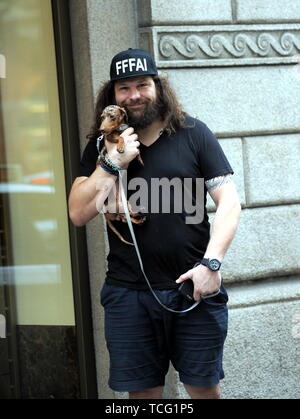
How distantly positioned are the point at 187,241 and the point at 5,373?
234 centimetres

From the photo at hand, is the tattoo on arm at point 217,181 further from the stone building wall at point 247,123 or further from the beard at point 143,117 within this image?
the stone building wall at point 247,123

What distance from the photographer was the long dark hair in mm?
3945

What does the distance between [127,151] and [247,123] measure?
2.05 meters

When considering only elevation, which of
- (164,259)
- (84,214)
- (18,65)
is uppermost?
(18,65)

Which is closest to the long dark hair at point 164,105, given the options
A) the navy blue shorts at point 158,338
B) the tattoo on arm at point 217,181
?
the tattoo on arm at point 217,181

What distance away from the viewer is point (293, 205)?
5.78 metres

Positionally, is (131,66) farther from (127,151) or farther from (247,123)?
(247,123)

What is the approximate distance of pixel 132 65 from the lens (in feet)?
12.8

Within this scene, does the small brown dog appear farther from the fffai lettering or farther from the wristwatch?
the wristwatch

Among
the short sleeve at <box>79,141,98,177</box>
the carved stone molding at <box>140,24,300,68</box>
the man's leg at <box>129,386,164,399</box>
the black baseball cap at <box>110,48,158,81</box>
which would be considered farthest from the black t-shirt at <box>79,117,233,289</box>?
the carved stone molding at <box>140,24,300,68</box>

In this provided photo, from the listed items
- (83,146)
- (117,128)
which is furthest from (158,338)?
(83,146)

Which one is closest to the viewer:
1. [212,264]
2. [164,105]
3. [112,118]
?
[212,264]

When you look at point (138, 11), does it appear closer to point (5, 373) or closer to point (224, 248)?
point (224, 248)
